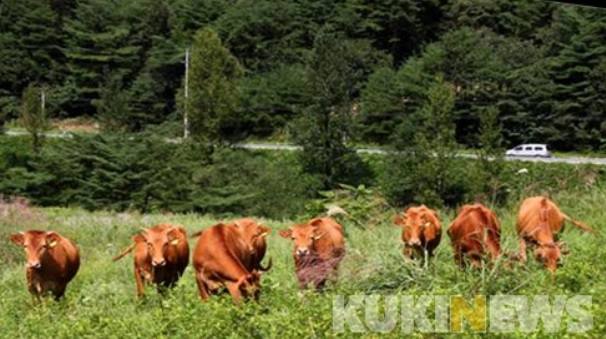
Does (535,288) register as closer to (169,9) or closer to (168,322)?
(168,322)

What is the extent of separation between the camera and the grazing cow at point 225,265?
5.05 m

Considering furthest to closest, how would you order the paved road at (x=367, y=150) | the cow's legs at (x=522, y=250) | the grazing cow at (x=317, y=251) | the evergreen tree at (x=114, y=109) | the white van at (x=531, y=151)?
the white van at (x=531, y=151) < the evergreen tree at (x=114, y=109) < the paved road at (x=367, y=150) < the cow's legs at (x=522, y=250) < the grazing cow at (x=317, y=251)

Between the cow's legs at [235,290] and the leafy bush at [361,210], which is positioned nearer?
the cow's legs at [235,290]

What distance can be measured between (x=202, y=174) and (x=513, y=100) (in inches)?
482

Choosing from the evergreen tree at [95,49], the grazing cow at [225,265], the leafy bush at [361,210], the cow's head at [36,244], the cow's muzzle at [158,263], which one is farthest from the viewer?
the evergreen tree at [95,49]

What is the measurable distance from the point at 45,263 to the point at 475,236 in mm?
3238

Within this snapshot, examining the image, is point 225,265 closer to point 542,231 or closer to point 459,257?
point 459,257

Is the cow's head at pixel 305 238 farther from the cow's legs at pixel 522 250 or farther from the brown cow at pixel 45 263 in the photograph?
the brown cow at pixel 45 263

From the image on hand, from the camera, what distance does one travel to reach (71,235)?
35.0 feet

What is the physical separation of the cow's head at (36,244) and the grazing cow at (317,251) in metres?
1.85

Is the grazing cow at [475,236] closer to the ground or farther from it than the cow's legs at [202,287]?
farther from it

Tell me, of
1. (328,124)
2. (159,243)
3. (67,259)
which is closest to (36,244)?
(67,259)

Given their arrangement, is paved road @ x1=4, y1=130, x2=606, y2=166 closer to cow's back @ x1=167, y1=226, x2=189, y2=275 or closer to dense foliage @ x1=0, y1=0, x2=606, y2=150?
dense foliage @ x1=0, y1=0, x2=606, y2=150

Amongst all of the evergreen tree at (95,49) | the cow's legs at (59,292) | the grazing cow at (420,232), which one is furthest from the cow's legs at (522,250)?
the evergreen tree at (95,49)
